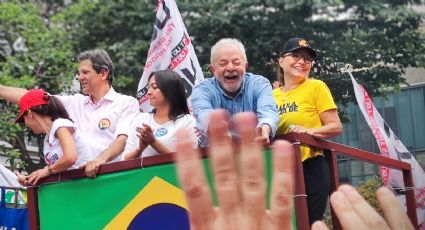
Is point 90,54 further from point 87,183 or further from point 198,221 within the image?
point 198,221

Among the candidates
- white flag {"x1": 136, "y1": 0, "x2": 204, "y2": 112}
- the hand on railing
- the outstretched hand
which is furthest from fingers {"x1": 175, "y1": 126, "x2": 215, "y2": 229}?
white flag {"x1": 136, "y1": 0, "x2": 204, "y2": 112}

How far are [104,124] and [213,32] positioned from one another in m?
10.4

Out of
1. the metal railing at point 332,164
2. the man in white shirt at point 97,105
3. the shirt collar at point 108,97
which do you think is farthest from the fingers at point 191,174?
the shirt collar at point 108,97

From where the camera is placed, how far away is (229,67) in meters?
4.16

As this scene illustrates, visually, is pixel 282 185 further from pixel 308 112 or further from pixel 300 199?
pixel 308 112

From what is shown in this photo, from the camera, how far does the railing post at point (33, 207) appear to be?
4609 millimetres

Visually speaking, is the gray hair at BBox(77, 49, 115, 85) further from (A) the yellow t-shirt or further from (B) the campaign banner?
(A) the yellow t-shirt

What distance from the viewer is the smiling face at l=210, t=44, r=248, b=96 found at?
13.7 feet

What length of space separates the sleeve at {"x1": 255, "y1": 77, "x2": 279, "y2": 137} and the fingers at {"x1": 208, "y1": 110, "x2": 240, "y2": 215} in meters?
2.19

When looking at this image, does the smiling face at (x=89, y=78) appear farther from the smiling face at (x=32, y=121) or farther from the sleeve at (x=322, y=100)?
the sleeve at (x=322, y=100)

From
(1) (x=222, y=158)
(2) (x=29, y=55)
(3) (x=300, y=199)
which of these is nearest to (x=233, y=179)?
(1) (x=222, y=158)

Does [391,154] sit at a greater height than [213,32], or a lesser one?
lesser

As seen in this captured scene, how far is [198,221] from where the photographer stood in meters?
1.61

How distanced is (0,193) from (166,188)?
2314 mm
